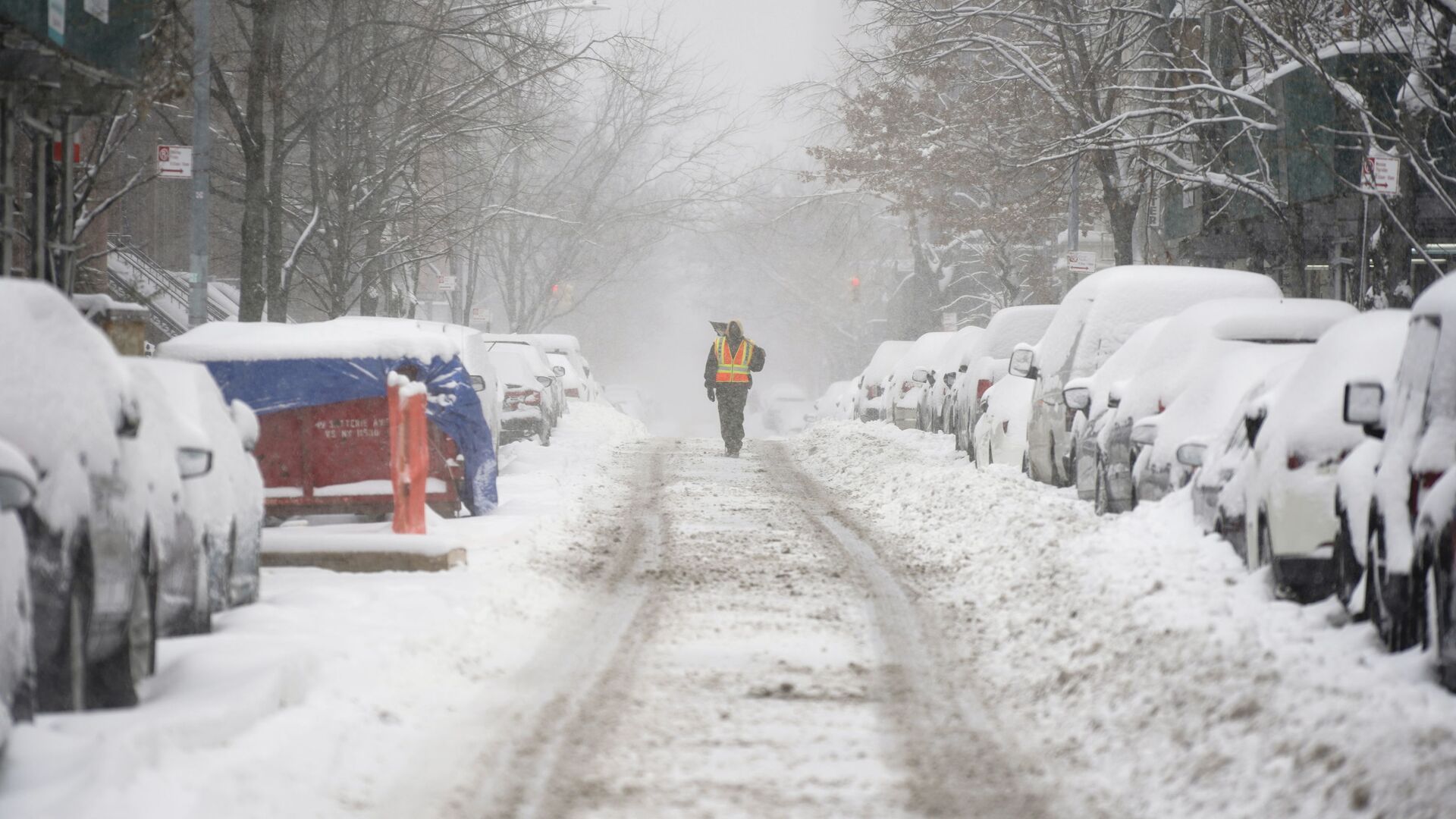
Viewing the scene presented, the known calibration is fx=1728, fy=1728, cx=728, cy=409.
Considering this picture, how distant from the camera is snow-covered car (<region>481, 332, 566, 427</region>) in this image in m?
27.5

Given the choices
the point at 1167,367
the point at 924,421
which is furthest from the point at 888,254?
the point at 1167,367

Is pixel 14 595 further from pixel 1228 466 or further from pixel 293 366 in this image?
pixel 293 366

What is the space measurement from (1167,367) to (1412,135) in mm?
6757

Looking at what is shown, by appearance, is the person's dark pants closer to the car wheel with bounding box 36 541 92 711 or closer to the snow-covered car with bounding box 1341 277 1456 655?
the snow-covered car with bounding box 1341 277 1456 655

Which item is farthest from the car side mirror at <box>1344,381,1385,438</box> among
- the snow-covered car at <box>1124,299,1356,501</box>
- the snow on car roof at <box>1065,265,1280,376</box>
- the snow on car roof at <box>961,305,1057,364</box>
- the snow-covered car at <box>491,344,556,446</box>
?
the snow-covered car at <box>491,344,556,446</box>

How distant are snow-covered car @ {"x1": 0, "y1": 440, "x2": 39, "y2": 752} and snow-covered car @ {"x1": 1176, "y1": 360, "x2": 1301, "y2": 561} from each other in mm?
6170

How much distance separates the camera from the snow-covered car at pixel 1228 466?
9.48 m

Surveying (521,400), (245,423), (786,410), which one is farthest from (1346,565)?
(786,410)

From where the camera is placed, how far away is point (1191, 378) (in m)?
12.0

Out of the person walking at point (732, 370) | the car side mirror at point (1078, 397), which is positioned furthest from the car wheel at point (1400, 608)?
the person walking at point (732, 370)

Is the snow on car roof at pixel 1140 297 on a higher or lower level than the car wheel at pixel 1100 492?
higher

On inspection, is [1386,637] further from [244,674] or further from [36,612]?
[36,612]

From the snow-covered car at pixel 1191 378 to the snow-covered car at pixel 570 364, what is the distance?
2395 cm

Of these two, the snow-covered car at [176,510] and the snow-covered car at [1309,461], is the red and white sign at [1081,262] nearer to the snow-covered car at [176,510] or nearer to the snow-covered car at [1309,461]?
the snow-covered car at [1309,461]
